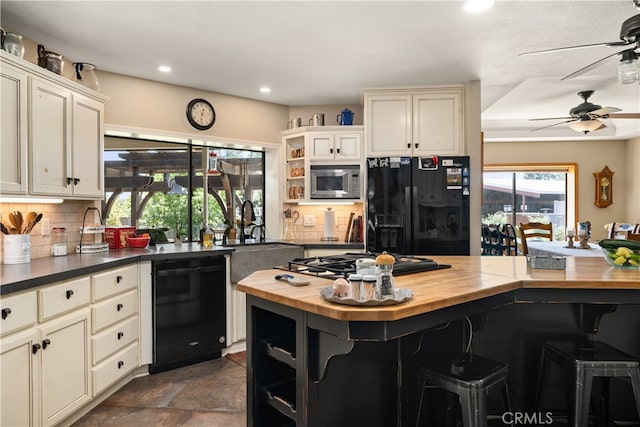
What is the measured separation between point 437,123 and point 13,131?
137 inches

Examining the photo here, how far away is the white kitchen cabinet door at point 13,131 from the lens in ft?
7.97

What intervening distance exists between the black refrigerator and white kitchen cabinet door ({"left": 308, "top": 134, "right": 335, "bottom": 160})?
0.70m

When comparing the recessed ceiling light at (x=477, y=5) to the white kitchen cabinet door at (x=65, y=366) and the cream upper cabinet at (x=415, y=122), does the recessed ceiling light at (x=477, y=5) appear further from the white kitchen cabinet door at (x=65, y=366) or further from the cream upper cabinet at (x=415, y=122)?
the white kitchen cabinet door at (x=65, y=366)

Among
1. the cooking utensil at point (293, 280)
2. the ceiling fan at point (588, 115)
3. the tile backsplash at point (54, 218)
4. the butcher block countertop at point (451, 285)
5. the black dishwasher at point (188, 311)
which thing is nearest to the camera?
the butcher block countertop at point (451, 285)

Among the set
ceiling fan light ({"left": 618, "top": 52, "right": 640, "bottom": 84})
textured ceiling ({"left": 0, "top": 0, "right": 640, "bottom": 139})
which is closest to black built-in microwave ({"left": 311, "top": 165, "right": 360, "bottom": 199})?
textured ceiling ({"left": 0, "top": 0, "right": 640, "bottom": 139})

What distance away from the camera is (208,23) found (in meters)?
2.79

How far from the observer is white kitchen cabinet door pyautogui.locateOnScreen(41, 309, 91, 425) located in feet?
7.34

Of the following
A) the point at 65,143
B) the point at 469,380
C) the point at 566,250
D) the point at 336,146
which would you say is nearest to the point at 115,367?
the point at 65,143

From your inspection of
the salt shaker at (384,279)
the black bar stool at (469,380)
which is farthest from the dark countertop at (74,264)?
the black bar stool at (469,380)

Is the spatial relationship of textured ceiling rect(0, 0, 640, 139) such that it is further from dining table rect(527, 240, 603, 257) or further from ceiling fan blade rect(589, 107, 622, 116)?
dining table rect(527, 240, 603, 257)

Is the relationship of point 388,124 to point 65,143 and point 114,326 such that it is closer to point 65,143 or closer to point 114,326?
point 65,143

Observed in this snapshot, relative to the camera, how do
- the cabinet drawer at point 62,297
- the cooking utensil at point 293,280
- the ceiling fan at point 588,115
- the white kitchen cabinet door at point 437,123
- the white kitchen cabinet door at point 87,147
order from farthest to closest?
the ceiling fan at point 588,115
the white kitchen cabinet door at point 437,123
the white kitchen cabinet door at point 87,147
the cabinet drawer at point 62,297
the cooking utensil at point 293,280

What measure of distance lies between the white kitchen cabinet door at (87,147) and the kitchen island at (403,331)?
181 cm

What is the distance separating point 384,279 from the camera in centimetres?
156
